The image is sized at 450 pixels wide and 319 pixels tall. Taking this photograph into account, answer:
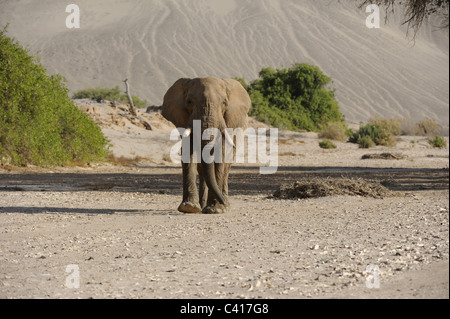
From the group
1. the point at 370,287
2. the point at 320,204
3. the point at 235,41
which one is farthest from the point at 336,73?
the point at 370,287

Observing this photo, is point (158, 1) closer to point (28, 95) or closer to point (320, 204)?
point (28, 95)

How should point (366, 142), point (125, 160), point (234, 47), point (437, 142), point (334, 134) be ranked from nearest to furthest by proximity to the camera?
1. point (125, 160)
2. point (366, 142)
3. point (437, 142)
4. point (334, 134)
5. point (234, 47)

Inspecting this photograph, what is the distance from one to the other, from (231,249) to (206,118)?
3501 millimetres

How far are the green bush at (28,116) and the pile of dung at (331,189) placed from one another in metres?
9.96

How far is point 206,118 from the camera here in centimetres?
1096

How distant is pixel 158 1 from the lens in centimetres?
11194

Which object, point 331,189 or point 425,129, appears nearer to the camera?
point 331,189

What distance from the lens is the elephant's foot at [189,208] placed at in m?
11.0

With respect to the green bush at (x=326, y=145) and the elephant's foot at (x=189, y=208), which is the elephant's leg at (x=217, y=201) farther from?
the green bush at (x=326, y=145)

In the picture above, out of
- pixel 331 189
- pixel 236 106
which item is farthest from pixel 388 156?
pixel 236 106

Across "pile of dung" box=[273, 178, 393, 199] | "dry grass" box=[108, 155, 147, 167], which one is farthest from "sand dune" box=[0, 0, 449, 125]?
"pile of dung" box=[273, 178, 393, 199]

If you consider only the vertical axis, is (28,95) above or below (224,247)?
above

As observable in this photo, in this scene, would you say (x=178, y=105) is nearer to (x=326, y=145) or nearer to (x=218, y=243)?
(x=218, y=243)
